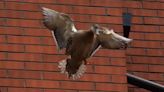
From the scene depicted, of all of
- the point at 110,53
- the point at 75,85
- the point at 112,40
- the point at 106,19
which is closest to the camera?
the point at 112,40

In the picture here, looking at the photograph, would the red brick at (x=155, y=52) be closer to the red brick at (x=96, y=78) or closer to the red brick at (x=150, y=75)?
the red brick at (x=150, y=75)

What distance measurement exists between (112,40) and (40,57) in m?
1.92

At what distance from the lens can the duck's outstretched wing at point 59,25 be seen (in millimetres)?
4535

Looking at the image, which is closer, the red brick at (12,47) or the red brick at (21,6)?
the red brick at (12,47)

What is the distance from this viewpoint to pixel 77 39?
4.42 meters

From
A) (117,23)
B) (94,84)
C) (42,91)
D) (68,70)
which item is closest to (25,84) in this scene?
(42,91)

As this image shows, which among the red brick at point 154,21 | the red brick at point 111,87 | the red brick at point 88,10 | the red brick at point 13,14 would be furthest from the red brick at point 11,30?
the red brick at point 154,21

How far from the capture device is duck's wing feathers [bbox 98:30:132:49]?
14.8 feet

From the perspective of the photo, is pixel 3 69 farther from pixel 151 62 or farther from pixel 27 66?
pixel 151 62

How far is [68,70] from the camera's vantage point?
4.64m

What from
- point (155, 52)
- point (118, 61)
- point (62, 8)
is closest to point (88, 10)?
point (62, 8)

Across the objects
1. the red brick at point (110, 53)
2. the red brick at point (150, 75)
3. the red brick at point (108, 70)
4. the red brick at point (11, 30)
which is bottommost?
the red brick at point (150, 75)

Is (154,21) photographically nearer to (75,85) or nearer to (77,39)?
(75,85)

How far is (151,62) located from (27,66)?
1346 mm
